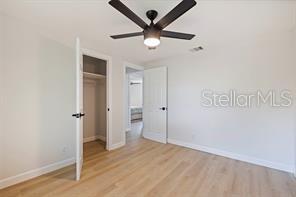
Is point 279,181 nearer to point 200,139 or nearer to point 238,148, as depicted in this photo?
point 238,148

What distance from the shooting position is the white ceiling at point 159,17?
186 cm

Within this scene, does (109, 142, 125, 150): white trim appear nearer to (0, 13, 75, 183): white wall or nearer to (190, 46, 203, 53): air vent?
(0, 13, 75, 183): white wall

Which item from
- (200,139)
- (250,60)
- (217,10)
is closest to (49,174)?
(200,139)

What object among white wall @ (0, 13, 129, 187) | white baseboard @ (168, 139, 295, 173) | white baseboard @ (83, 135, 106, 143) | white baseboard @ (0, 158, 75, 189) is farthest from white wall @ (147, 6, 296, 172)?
white baseboard @ (0, 158, 75, 189)

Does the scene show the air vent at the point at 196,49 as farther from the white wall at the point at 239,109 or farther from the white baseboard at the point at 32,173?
the white baseboard at the point at 32,173

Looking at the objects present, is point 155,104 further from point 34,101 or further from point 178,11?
point 178,11

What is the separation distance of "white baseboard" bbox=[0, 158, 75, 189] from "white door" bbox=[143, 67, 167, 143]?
2258mm

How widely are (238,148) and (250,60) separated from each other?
1747 millimetres

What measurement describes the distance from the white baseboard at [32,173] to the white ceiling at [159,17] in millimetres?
2231

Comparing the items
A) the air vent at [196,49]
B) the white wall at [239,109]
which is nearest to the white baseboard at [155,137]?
the white wall at [239,109]

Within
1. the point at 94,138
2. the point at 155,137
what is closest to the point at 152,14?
the point at 155,137

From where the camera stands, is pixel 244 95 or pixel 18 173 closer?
pixel 18 173

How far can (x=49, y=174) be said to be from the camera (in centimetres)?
252

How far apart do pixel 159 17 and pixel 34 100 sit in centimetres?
228
